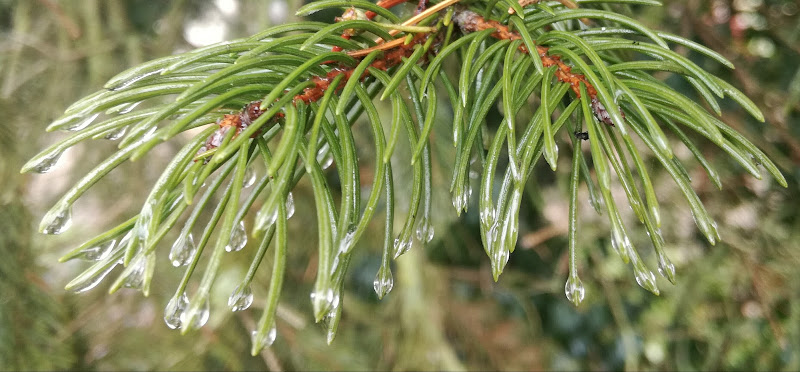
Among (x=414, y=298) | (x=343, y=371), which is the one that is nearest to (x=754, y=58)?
(x=414, y=298)

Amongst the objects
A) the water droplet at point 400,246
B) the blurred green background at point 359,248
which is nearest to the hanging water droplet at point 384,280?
the water droplet at point 400,246

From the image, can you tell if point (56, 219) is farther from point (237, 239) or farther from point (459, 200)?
point (459, 200)

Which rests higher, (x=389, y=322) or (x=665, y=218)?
(x=665, y=218)

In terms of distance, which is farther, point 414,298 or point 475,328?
point 475,328

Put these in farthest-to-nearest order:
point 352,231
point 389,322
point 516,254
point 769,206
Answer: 1. point 516,254
2. point 389,322
3. point 769,206
4. point 352,231

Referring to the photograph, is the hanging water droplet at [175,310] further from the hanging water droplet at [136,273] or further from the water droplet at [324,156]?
the water droplet at [324,156]

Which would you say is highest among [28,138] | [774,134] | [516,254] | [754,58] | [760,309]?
[28,138]

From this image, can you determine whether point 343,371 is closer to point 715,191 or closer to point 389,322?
point 389,322

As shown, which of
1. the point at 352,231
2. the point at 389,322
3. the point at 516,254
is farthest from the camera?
the point at 516,254
